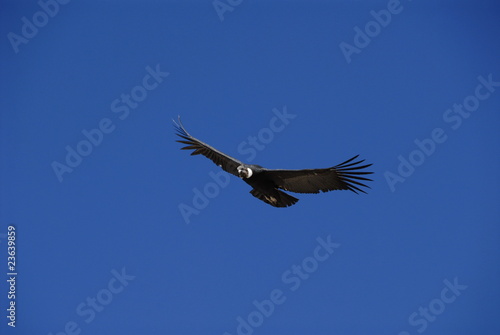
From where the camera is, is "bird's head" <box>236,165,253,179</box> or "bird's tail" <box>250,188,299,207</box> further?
"bird's tail" <box>250,188,299,207</box>

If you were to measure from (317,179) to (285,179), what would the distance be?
2.84 ft

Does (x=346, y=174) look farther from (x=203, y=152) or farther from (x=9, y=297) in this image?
(x=9, y=297)

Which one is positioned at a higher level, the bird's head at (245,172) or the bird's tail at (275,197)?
the bird's head at (245,172)

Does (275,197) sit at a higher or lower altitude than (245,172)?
lower

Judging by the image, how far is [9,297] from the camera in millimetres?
17703

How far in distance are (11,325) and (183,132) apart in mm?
6467

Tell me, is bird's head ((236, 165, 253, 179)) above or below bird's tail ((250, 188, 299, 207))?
above

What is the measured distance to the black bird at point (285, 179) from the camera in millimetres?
15367

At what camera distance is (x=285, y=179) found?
1648 centimetres

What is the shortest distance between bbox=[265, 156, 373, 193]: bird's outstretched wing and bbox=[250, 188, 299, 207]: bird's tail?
19 centimetres

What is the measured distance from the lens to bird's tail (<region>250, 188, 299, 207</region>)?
1662cm

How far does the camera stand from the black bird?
50.4ft

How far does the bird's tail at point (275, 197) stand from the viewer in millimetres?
16625

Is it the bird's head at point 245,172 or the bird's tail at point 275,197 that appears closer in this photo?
the bird's head at point 245,172
